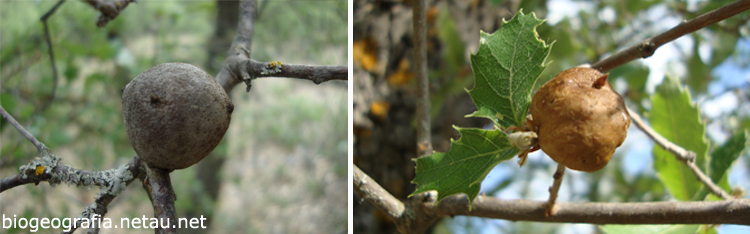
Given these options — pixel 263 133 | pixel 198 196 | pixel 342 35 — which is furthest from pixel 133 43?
pixel 263 133

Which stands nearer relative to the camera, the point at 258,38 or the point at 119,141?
the point at 119,141

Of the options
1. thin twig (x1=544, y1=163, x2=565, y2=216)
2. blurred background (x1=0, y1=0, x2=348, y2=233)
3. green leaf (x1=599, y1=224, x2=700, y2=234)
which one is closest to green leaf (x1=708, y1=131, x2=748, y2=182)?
green leaf (x1=599, y1=224, x2=700, y2=234)

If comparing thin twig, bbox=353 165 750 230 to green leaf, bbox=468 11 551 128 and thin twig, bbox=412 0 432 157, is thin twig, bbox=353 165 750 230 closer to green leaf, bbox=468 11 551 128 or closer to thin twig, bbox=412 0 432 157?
thin twig, bbox=412 0 432 157

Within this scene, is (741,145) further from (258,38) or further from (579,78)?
(258,38)

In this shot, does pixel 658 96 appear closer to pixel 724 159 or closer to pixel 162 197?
pixel 724 159

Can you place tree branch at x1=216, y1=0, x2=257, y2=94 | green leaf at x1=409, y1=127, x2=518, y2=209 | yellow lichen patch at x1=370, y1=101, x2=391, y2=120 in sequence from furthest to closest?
yellow lichen patch at x1=370, y1=101, x2=391, y2=120, tree branch at x1=216, y1=0, x2=257, y2=94, green leaf at x1=409, y1=127, x2=518, y2=209

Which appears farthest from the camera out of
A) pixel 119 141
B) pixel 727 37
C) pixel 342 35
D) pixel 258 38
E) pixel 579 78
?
pixel 258 38

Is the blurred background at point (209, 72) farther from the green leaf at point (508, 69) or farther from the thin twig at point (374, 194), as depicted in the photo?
the green leaf at point (508, 69)

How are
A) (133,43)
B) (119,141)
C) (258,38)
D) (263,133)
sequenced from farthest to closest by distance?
(263,133), (133,43), (258,38), (119,141)
